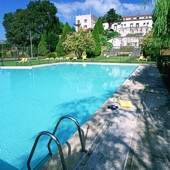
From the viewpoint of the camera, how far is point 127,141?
125 inches

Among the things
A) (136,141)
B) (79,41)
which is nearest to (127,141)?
(136,141)

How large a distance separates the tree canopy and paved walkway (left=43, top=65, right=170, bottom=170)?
116 ft

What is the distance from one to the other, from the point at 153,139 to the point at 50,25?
134ft

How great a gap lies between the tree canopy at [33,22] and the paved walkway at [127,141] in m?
35.4

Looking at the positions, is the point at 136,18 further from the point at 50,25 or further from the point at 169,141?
the point at 169,141

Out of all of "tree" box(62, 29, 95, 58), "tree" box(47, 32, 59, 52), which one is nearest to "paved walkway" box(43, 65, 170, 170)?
"tree" box(62, 29, 95, 58)

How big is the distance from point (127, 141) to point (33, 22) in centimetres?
3900

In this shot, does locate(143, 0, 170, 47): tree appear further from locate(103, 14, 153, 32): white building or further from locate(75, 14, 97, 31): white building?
locate(75, 14, 97, 31): white building

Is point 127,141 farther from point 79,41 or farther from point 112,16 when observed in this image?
point 112,16

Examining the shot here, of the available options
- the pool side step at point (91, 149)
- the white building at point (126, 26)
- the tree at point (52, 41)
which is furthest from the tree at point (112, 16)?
the pool side step at point (91, 149)

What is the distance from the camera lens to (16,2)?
4009cm

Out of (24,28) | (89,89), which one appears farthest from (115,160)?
(24,28)

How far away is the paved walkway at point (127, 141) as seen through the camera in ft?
8.43

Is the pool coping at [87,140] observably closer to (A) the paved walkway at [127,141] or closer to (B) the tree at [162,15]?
(A) the paved walkway at [127,141]
